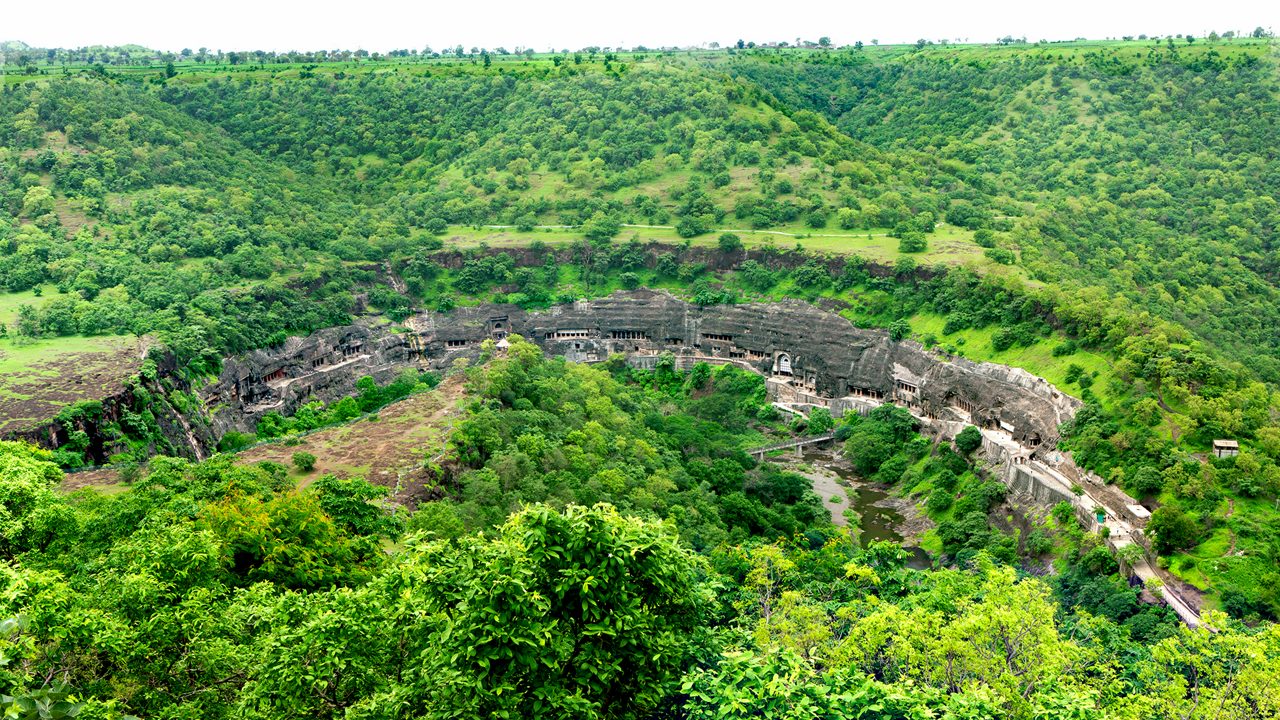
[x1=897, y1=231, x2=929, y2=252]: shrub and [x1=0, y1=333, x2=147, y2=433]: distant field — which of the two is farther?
[x1=897, y1=231, x2=929, y2=252]: shrub

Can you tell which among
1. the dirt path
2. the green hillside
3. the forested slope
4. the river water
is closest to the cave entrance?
the green hillside

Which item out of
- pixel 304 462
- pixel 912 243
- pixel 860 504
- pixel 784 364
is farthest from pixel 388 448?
pixel 912 243

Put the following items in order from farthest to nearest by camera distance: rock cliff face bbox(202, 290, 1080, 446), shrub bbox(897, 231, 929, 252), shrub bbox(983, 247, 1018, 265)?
shrub bbox(897, 231, 929, 252) < shrub bbox(983, 247, 1018, 265) < rock cliff face bbox(202, 290, 1080, 446)

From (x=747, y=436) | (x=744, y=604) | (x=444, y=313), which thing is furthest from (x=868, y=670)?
(x=444, y=313)

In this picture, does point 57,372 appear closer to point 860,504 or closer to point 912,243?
point 860,504

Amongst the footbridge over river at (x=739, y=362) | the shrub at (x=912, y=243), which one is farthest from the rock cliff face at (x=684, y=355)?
the shrub at (x=912, y=243)

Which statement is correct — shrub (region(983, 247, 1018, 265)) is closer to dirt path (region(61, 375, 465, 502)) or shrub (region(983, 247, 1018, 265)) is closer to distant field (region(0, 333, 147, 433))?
dirt path (region(61, 375, 465, 502))

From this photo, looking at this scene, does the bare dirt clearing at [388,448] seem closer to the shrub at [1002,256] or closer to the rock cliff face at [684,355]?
the rock cliff face at [684,355]
